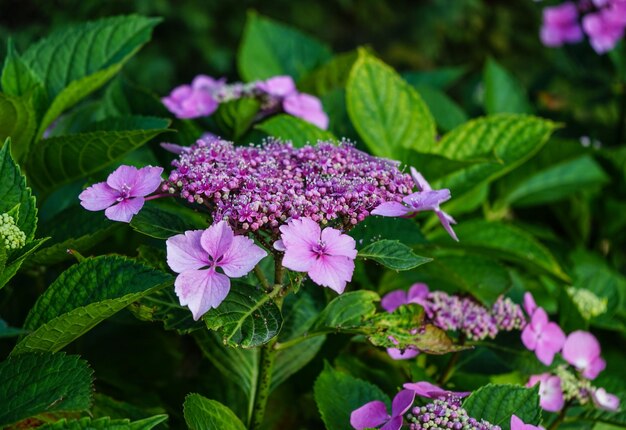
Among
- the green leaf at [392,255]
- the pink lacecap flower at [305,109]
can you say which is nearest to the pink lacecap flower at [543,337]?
the green leaf at [392,255]

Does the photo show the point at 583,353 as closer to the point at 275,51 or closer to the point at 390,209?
the point at 390,209

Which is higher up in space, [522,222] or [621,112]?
[621,112]

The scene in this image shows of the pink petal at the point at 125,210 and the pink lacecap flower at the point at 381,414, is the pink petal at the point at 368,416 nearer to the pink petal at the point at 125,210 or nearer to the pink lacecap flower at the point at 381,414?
the pink lacecap flower at the point at 381,414

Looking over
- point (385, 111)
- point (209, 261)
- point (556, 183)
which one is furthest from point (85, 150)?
point (556, 183)

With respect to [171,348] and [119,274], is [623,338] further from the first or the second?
[119,274]

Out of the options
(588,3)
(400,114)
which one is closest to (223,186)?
(400,114)

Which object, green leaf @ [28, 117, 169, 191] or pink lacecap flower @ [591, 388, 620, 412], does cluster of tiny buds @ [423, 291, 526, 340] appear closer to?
pink lacecap flower @ [591, 388, 620, 412]

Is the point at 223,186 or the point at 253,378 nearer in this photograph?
the point at 223,186
